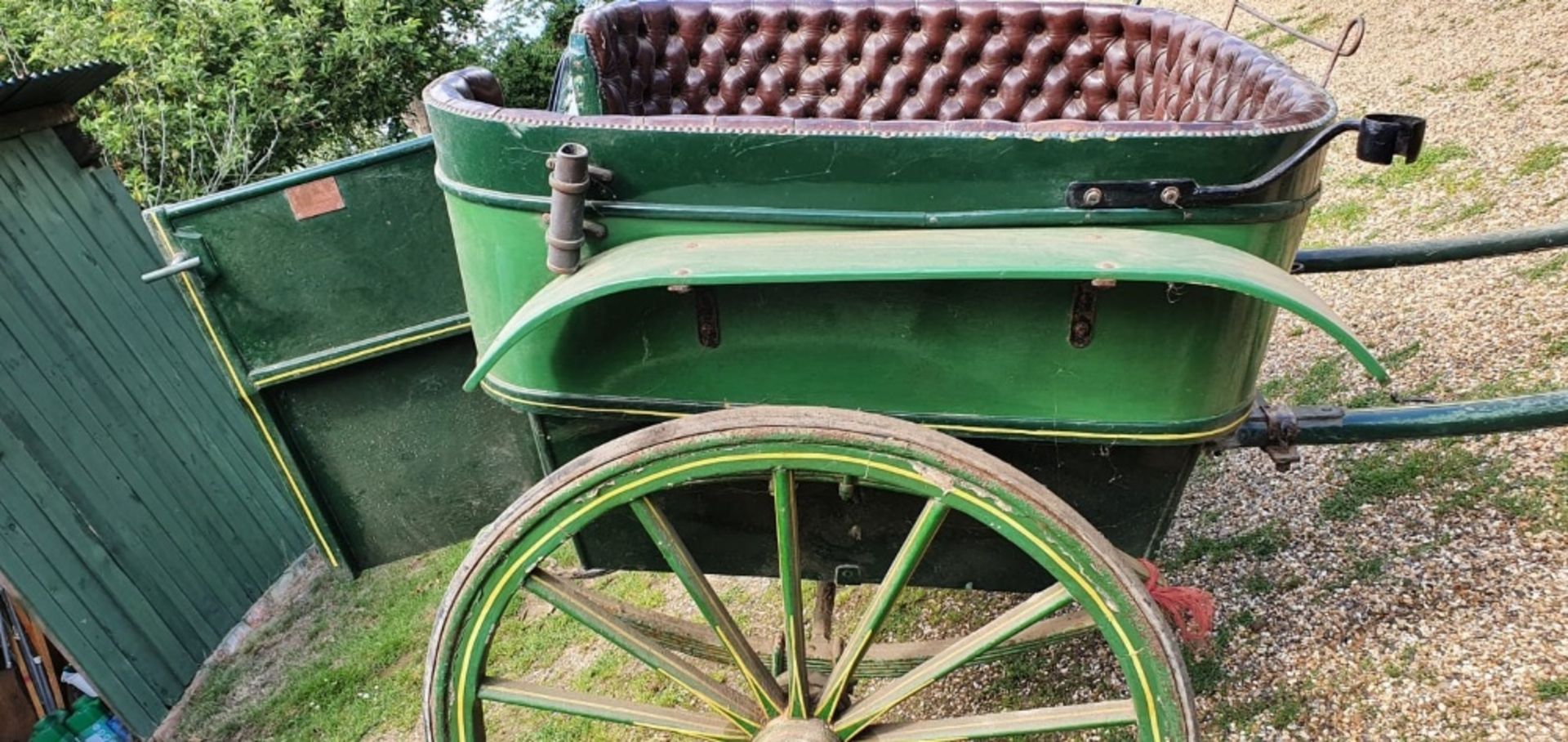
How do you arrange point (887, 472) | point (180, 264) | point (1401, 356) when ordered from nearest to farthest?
point (887, 472) < point (180, 264) < point (1401, 356)

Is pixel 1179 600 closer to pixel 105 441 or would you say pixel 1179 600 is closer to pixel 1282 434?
pixel 1282 434

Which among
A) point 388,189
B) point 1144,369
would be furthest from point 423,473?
point 1144,369

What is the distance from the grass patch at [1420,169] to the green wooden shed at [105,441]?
5564mm

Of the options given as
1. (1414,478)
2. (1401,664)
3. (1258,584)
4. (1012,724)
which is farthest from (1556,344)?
(1012,724)

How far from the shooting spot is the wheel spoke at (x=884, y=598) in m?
1.54

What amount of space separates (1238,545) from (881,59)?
6.73 ft

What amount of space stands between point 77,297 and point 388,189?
8.81 feet

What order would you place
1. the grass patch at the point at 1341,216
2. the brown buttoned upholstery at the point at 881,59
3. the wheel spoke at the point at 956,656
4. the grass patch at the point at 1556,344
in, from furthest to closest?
1. the grass patch at the point at 1341,216
2. the brown buttoned upholstery at the point at 881,59
3. the grass patch at the point at 1556,344
4. the wheel spoke at the point at 956,656

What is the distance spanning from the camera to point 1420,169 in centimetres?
479

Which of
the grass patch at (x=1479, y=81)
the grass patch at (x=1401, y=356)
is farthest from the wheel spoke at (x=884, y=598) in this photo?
the grass patch at (x=1479, y=81)

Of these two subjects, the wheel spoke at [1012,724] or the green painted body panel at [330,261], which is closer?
the wheel spoke at [1012,724]

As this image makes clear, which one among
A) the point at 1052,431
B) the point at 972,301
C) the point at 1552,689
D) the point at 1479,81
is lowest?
the point at 1479,81

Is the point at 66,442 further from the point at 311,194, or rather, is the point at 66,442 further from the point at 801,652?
the point at 801,652

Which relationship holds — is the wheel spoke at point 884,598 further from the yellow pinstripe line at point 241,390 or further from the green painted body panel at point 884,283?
the yellow pinstripe line at point 241,390
